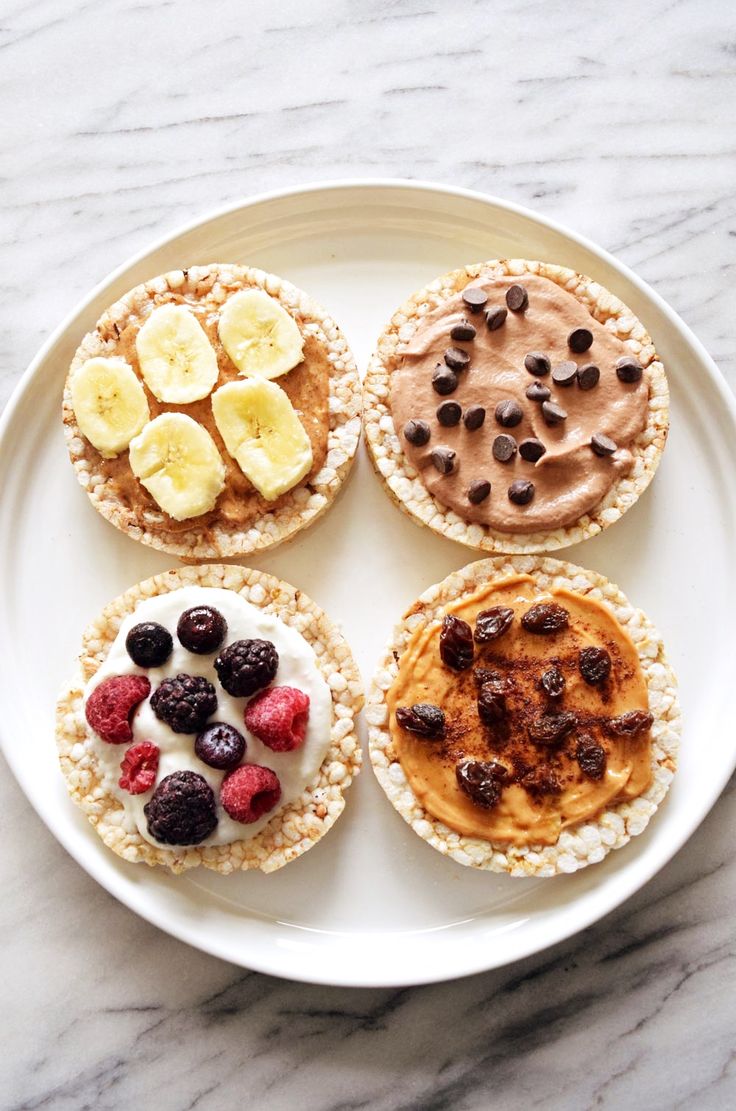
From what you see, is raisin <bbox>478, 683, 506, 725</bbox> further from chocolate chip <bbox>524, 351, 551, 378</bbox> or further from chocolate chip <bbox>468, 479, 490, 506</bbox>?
chocolate chip <bbox>524, 351, 551, 378</bbox>

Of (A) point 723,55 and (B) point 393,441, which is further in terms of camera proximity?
(A) point 723,55

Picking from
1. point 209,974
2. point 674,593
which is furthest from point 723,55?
point 209,974

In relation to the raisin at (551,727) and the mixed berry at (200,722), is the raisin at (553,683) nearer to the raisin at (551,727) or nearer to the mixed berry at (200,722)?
the raisin at (551,727)

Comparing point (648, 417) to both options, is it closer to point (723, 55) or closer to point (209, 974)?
point (723, 55)

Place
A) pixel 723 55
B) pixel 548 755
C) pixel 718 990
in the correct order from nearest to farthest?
pixel 548 755 → pixel 718 990 → pixel 723 55

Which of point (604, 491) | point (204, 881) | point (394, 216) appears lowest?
point (204, 881)

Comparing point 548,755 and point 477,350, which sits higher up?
point 477,350

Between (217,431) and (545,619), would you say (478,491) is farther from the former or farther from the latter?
(217,431)
